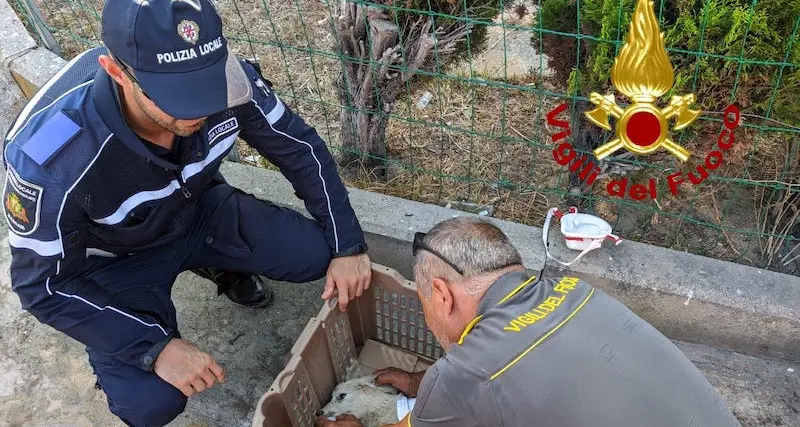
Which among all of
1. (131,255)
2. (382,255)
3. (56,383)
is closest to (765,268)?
(382,255)

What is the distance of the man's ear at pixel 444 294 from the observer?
1.85m

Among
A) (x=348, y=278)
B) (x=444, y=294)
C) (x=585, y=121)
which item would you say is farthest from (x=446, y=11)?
(x=444, y=294)

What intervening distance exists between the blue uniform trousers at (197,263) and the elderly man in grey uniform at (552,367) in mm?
1095

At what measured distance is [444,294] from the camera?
73.0 inches

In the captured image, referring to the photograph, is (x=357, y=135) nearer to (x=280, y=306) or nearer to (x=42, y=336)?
(x=280, y=306)

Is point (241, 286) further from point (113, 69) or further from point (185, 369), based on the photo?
point (113, 69)

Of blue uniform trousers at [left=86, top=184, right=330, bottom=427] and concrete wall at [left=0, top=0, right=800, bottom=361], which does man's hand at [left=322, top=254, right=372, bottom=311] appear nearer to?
blue uniform trousers at [left=86, top=184, right=330, bottom=427]

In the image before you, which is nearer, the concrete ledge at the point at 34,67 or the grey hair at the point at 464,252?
the grey hair at the point at 464,252

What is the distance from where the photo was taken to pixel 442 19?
2789 millimetres

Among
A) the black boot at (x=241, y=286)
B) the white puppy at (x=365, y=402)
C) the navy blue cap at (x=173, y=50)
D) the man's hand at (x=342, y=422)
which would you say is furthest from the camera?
the black boot at (x=241, y=286)

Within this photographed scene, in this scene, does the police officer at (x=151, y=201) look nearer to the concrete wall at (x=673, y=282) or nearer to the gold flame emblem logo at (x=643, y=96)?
the concrete wall at (x=673, y=282)

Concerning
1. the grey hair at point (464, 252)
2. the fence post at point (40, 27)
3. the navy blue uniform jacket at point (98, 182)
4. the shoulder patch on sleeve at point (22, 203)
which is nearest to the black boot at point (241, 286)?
the navy blue uniform jacket at point (98, 182)

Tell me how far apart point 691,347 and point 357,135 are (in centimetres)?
195

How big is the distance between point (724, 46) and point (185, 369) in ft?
7.45
